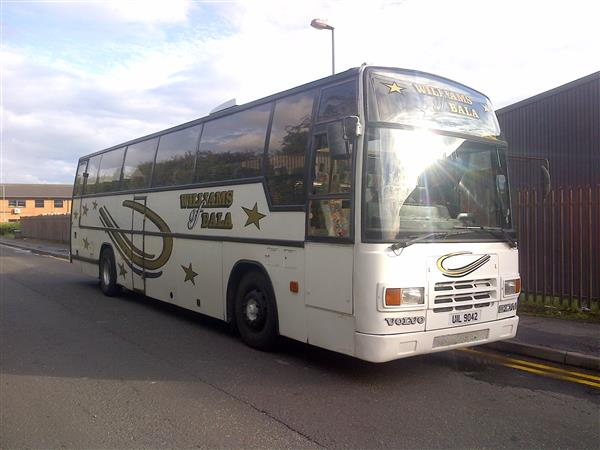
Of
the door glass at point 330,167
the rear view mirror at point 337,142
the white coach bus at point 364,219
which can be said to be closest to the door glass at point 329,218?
the white coach bus at point 364,219

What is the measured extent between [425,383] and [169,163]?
605cm

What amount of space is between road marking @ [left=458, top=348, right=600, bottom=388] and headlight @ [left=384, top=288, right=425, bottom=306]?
194 centimetres

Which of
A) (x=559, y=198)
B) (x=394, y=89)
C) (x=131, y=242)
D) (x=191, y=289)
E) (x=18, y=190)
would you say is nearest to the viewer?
(x=394, y=89)

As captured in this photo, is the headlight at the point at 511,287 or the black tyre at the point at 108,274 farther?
the black tyre at the point at 108,274

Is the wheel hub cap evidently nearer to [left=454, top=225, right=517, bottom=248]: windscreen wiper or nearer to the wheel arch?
the wheel arch

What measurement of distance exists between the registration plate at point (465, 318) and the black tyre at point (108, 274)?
27.2 ft

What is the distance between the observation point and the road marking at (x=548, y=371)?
5828 mm

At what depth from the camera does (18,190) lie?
79.7 m

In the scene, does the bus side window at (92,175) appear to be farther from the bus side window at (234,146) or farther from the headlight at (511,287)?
the headlight at (511,287)

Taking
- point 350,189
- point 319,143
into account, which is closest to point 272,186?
point 319,143

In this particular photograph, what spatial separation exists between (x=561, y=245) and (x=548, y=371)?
3850 mm

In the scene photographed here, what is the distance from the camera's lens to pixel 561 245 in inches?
368

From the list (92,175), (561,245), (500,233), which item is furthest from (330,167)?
(92,175)

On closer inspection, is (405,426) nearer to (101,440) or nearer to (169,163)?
(101,440)
